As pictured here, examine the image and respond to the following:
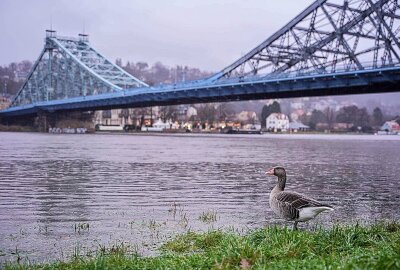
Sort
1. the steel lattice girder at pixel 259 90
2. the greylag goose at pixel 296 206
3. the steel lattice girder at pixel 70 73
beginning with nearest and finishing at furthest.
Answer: the greylag goose at pixel 296 206, the steel lattice girder at pixel 259 90, the steel lattice girder at pixel 70 73

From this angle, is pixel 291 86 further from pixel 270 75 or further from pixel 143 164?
pixel 143 164

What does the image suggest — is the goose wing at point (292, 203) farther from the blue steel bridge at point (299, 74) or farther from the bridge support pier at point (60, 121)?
the bridge support pier at point (60, 121)

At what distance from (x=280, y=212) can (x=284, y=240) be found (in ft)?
5.13

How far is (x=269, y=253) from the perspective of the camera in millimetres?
7598

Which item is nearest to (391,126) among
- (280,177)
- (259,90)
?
(259,90)

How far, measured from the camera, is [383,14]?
54688mm

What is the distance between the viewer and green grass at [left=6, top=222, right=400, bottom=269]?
6.63m

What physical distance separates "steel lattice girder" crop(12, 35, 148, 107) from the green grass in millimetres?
95540

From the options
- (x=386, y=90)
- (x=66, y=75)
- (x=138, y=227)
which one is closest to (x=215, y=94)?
(x=386, y=90)

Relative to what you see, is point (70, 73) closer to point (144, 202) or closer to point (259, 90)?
point (259, 90)

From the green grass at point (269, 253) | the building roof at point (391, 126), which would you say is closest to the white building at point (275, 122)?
the building roof at point (391, 126)

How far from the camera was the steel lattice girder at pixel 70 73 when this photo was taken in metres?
108

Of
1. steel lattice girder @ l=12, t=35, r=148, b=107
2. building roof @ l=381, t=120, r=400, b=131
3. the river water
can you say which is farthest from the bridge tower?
building roof @ l=381, t=120, r=400, b=131

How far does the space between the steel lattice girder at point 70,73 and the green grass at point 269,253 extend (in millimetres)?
95540
